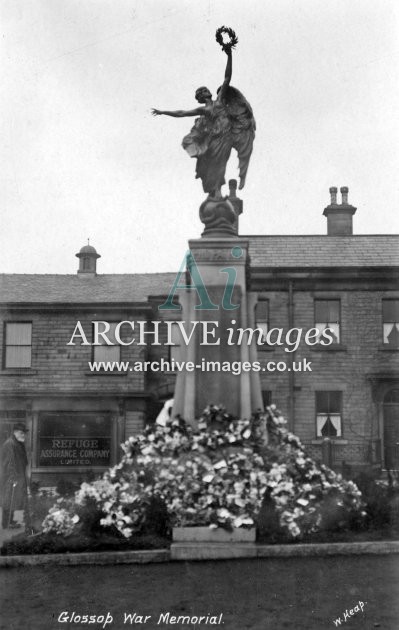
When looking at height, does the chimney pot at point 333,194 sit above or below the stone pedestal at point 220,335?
above

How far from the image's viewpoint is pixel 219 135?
10.9m

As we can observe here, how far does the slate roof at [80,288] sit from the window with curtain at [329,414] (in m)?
6.38

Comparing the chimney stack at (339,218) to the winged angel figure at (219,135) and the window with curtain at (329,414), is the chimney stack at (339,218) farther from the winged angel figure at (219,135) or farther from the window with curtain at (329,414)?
the winged angel figure at (219,135)

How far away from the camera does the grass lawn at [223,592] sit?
5.92 metres

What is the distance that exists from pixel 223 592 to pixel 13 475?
6682mm

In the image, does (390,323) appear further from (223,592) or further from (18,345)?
(223,592)

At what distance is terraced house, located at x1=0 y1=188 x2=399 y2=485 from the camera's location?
2480cm

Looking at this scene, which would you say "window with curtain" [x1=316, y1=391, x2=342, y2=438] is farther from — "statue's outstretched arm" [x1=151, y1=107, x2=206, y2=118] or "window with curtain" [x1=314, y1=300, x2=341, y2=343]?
"statue's outstretched arm" [x1=151, y1=107, x2=206, y2=118]

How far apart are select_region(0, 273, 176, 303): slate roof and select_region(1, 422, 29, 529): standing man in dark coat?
1256 centimetres

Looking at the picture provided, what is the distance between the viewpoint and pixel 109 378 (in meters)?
25.7

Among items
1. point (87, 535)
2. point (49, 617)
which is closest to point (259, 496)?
point (87, 535)

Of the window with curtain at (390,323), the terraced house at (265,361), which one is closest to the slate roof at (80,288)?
the terraced house at (265,361)

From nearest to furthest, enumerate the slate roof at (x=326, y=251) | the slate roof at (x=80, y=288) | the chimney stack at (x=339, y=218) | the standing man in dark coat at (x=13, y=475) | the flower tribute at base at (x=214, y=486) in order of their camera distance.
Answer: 1. the flower tribute at base at (x=214, y=486)
2. the standing man in dark coat at (x=13, y=475)
3. the slate roof at (x=80, y=288)
4. the slate roof at (x=326, y=251)
5. the chimney stack at (x=339, y=218)

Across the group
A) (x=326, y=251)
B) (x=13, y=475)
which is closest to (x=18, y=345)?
(x=326, y=251)
